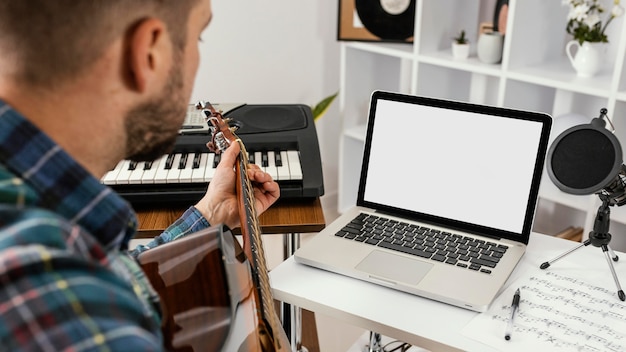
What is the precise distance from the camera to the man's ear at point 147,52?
68 cm

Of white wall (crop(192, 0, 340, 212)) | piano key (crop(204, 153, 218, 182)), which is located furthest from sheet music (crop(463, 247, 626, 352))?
white wall (crop(192, 0, 340, 212))

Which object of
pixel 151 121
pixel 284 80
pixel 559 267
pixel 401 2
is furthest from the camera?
pixel 284 80

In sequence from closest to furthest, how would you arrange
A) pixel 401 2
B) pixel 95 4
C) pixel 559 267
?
pixel 95 4, pixel 559 267, pixel 401 2

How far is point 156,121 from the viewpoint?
762mm

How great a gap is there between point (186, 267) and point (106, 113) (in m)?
0.37

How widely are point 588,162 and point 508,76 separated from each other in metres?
0.99

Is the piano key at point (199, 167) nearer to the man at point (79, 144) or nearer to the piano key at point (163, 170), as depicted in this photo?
the piano key at point (163, 170)

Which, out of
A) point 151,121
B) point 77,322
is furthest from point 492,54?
point 77,322

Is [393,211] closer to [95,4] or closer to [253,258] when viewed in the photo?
[253,258]

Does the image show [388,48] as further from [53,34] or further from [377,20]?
[53,34]

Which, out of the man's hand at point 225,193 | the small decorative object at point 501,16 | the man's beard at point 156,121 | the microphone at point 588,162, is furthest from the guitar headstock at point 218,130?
the small decorative object at point 501,16

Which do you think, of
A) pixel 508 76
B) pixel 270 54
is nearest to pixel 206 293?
pixel 508 76

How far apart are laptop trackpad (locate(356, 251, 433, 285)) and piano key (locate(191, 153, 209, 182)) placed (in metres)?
0.46

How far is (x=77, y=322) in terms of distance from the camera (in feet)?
1.72
